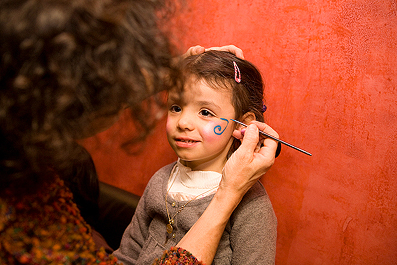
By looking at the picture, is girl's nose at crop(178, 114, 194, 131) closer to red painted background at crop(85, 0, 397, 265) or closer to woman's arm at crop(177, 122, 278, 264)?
woman's arm at crop(177, 122, 278, 264)

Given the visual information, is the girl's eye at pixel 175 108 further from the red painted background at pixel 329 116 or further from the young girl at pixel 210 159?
the red painted background at pixel 329 116

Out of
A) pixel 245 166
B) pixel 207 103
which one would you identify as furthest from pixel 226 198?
pixel 207 103

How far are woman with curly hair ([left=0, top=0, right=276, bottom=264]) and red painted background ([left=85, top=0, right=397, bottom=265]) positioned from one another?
782 millimetres

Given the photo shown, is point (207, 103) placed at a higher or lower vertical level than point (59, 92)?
lower

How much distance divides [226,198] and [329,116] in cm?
65

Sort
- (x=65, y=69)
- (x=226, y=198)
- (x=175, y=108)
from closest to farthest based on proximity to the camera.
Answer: (x=65, y=69) < (x=226, y=198) < (x=175, y=108)

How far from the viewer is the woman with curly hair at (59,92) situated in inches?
18.5

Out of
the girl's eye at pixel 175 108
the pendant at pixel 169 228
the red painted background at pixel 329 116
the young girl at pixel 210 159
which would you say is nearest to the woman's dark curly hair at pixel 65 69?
the young girl at pixel 210 159

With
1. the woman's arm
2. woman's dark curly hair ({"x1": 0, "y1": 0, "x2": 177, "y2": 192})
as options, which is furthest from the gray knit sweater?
woman's dark curly hair ({"x1": 0, "y1": 0, "x2": 177, "y2": 192})

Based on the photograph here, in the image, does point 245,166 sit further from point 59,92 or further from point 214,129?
point 59,92

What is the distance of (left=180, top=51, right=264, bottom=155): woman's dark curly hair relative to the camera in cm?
108

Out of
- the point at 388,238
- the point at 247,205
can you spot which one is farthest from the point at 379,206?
the point at 247,205

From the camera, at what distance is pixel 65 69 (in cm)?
50

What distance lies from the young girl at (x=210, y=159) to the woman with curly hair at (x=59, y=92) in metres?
0.35
